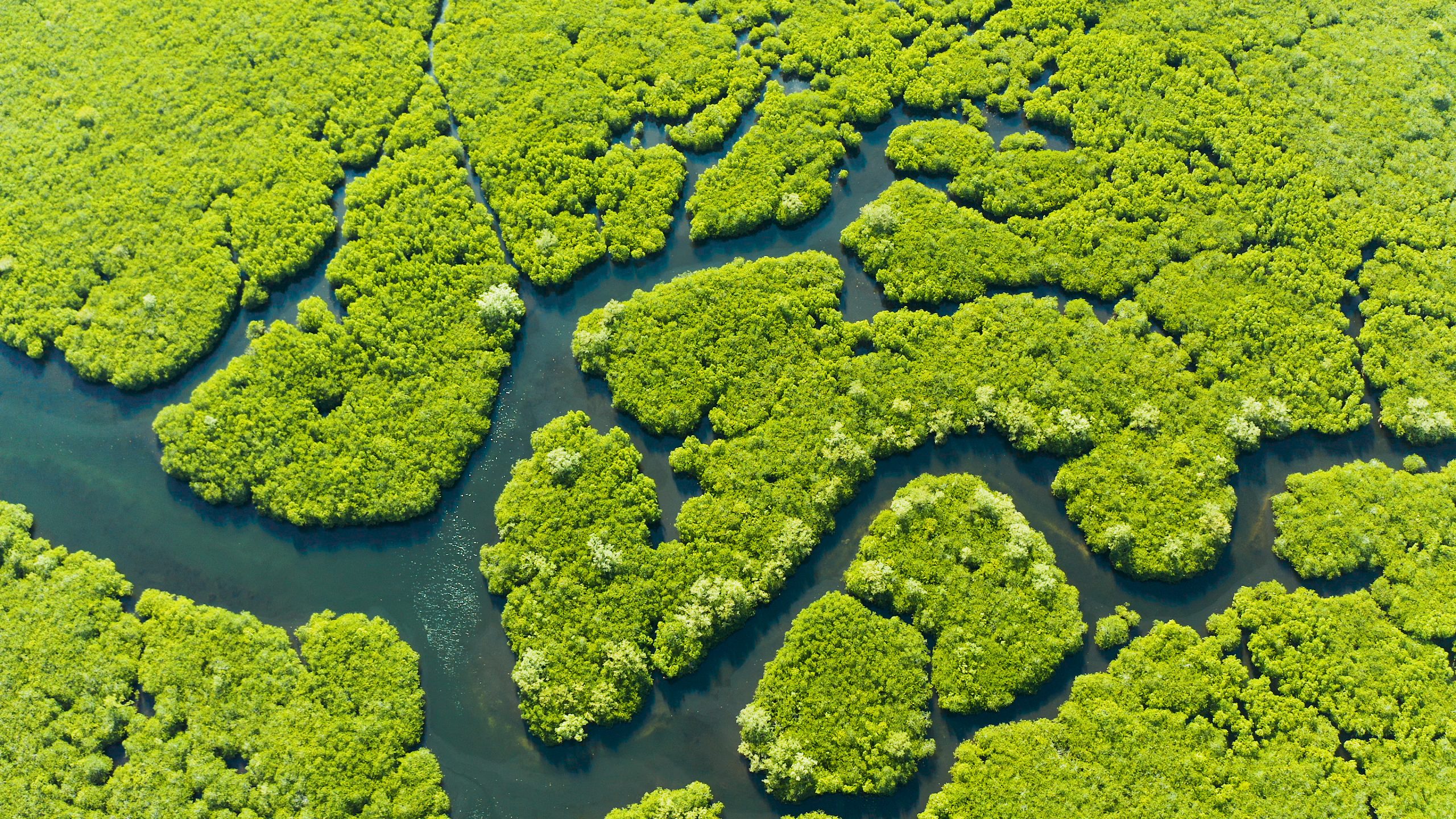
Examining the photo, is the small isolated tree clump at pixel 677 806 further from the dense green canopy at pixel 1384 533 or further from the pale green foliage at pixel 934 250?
the dense green canopy at pixel 1384 533

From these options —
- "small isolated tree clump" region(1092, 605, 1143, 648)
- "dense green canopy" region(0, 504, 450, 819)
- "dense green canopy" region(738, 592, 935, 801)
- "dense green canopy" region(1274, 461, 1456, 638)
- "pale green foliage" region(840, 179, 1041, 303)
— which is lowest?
"dense green canopy" region(0, 504, 450, 819)

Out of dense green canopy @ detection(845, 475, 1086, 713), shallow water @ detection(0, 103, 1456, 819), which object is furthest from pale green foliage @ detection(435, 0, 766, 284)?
dense green canopy @ detection(845, 475, 1086, 713)

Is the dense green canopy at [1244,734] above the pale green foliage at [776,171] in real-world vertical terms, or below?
below

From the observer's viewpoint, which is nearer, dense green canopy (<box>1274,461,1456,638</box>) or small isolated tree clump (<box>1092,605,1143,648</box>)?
small isolated tree clump (<box>1092,605,1143,648</box>)

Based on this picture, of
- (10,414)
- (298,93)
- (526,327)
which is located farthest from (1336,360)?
(10,414)

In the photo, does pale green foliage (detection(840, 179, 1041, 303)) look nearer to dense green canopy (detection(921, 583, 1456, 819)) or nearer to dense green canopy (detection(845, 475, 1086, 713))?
dense green canopy (detection(845, 475, 1086, 713))

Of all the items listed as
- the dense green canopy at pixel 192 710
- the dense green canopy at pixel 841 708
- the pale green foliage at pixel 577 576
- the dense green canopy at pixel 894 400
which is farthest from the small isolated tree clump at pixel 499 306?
the dense green canopy at pixel 841 708

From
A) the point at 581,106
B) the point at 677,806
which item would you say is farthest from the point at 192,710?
the point at 581,106
